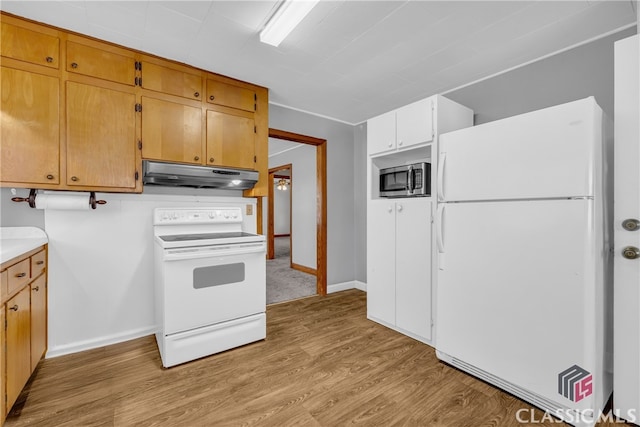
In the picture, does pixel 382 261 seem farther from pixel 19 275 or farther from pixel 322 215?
pixel 19 275

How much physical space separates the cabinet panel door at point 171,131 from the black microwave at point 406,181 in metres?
1.80

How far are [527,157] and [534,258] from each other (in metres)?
0.59

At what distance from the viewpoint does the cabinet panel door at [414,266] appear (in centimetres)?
246

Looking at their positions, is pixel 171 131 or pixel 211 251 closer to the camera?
pixel 211 251

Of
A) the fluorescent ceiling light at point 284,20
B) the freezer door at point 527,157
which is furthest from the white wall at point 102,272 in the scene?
the freezer door at point 527,157

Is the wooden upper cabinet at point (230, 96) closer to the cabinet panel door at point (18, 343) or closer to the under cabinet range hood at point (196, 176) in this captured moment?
the under cabinet range hood at point (196, 176)

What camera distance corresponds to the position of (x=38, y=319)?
1.99 meters

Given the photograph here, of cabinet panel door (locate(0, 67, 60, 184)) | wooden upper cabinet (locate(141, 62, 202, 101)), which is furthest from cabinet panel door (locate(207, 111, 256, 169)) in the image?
cabinet panel door (locate(0, 67, 60, 184))

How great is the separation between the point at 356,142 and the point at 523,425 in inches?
139

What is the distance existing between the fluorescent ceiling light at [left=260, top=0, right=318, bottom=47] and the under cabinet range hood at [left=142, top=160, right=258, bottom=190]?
1164mm

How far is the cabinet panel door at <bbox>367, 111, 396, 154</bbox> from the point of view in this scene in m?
2.77

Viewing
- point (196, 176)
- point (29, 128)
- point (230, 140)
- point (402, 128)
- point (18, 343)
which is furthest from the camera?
point (230, 140)

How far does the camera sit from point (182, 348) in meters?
2.13

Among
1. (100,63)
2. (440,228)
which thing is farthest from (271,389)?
(100,63)
